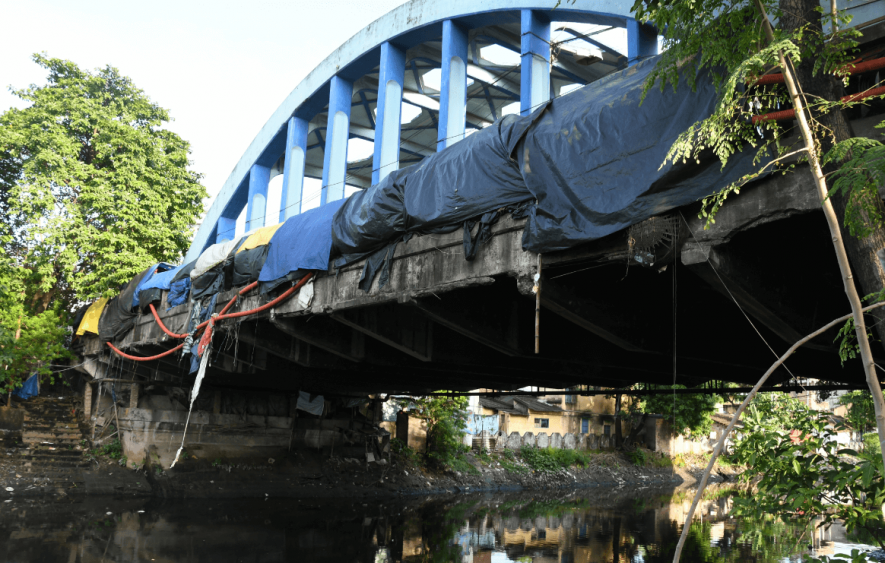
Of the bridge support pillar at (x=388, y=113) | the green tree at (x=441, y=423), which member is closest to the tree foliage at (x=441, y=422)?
the green tree at (x=441, y=423)

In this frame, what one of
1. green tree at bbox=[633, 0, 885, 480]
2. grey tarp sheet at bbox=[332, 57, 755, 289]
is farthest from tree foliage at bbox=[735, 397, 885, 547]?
grey tarp sheet at bbox=[332, 57, 755, 289]

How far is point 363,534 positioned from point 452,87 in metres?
14.3

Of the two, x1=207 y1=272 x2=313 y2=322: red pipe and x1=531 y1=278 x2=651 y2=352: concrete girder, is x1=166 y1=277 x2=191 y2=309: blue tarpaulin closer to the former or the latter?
x1=207 y1=272 x2=313 y2=322: red pipe

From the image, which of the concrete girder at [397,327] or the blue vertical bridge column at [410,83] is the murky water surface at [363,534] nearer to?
the concrete girder at [397,327]

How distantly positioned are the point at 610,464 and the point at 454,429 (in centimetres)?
1224

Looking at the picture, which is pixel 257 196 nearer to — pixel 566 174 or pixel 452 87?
pixel 452 87

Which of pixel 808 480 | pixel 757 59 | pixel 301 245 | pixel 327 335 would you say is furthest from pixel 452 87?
pixel 757 59

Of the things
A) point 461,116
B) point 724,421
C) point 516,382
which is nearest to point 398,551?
point 516,382

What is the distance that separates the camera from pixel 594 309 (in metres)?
8.80

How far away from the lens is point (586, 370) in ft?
48.3

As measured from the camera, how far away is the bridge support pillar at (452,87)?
21.7 meters

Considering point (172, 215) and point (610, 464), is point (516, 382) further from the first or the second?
point (610, 464)

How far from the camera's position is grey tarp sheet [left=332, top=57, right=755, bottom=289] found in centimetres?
619

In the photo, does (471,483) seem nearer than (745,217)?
No
